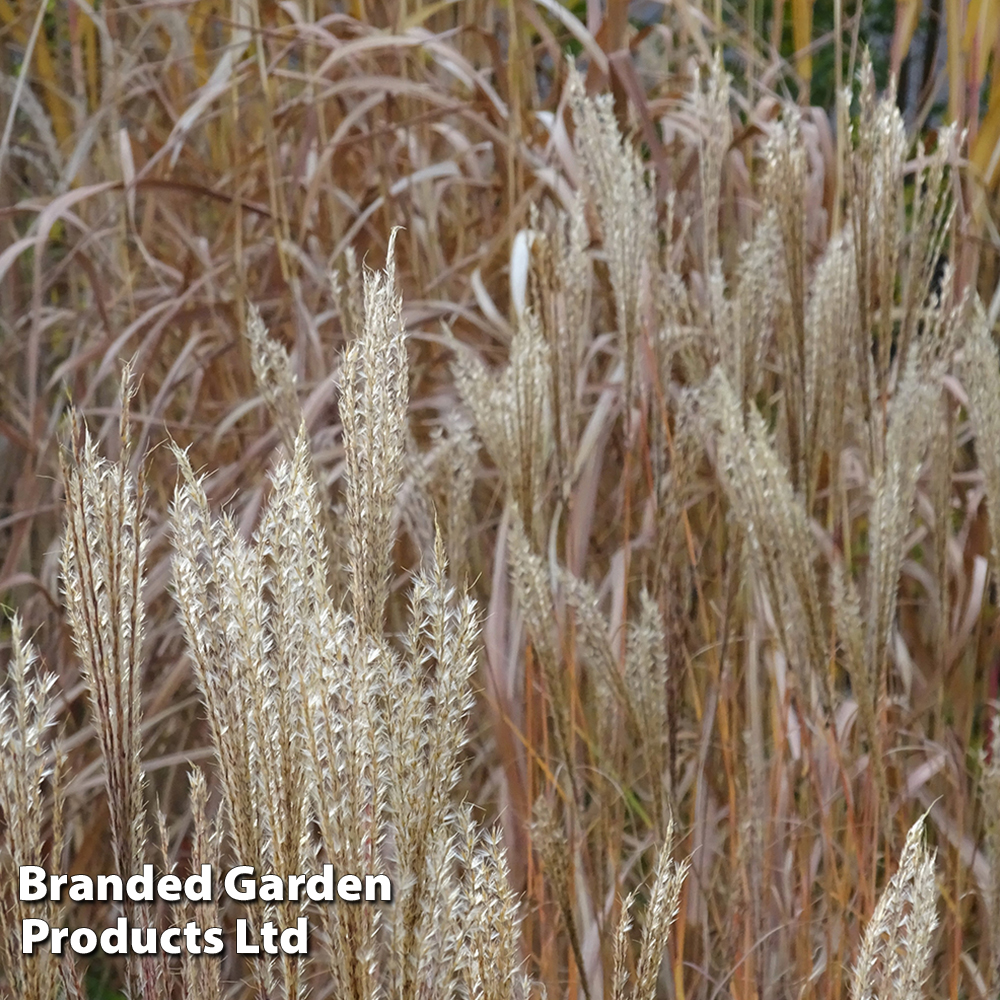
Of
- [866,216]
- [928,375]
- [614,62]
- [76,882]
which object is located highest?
[614,62]

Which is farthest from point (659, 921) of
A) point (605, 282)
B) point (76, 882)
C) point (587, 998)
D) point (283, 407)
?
point (605, 282)

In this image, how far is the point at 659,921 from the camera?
1.72ft

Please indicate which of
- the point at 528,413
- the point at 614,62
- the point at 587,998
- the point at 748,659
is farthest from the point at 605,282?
the point at 587,998

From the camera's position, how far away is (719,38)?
1488mm

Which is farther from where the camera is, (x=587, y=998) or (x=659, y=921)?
(x=587, y=998)

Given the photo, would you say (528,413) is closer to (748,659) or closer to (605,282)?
(748,659)

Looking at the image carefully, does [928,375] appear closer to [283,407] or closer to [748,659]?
[748,659]

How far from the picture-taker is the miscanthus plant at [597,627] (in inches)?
17.9

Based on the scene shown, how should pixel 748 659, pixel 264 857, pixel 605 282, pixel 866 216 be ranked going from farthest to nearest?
1. pixel 605 282
2. pixel 748 659
3. pixel 866 216
4. pixel 264 857

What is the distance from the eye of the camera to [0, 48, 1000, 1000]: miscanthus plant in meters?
0.45

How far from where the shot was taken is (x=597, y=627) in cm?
94

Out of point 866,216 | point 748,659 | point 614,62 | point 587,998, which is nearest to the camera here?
point 587,998

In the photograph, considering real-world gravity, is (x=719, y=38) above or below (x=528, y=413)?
above

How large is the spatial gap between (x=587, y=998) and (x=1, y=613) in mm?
1468
